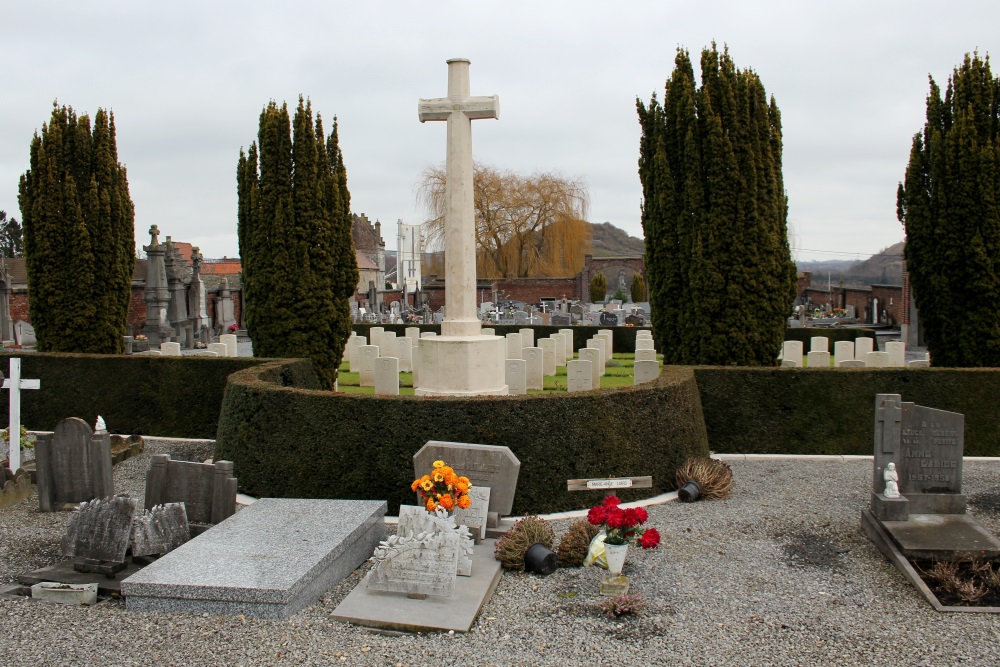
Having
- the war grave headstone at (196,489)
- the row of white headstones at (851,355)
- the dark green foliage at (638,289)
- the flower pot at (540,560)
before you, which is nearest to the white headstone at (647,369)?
the row of white headstones at (851,355)

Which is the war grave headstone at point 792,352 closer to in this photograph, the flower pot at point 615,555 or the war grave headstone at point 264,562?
the flower pot at point 615,555

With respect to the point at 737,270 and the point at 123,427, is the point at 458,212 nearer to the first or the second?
the point at 737,270

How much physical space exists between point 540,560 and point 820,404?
5.92 meters

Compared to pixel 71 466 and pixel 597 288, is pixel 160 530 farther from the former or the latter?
pixel 597 288

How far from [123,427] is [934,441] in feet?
35.8

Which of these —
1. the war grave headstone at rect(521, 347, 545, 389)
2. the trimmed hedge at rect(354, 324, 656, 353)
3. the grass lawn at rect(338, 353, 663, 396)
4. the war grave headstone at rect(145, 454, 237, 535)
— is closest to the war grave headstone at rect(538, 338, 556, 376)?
the grass lawn at rect(338, 353, 663, 396)

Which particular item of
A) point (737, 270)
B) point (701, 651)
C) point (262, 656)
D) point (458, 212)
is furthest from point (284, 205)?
point (701, 651)

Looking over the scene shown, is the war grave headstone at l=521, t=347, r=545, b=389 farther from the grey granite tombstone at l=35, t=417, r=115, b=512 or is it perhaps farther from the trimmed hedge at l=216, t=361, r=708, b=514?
the grey granite tombstone at l=35, t=417, r=115, b=512

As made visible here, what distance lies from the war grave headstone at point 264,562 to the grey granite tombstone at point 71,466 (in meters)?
2.00

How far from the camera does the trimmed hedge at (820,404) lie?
10594mm

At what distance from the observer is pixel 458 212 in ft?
38.8

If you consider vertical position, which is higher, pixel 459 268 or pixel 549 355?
pixel 459 268

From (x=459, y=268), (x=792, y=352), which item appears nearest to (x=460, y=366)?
(x=459, y=268)

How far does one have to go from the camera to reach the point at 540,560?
6309 mm
